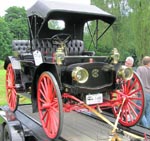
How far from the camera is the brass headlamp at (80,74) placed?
418 centimetres

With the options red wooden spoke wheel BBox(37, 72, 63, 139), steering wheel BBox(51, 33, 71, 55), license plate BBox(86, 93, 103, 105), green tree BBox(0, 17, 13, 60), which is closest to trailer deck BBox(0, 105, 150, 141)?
red wooden spoke wheel BBox(37, 72, 63, 139)

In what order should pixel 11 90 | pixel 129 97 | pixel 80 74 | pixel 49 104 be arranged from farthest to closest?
1. pixel 11 90
2. pixel 129 97
3. pixel 49 104
4. pixel 80 74

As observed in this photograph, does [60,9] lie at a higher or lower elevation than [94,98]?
higher

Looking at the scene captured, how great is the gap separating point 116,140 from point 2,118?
2.11 meters

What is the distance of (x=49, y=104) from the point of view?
4375 mm

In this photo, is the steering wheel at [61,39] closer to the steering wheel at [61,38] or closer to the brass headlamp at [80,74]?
the steering wheel at [61,38]

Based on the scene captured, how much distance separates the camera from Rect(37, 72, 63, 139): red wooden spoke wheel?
4047 mm

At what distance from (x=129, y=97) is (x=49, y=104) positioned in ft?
4.23

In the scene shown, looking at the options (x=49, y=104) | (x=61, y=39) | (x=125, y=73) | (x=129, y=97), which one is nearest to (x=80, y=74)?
(x=49, y=104)

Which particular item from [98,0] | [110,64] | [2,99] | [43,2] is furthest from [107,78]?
[98,0]

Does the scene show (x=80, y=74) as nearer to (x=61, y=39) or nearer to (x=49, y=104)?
(x=49, y=104)

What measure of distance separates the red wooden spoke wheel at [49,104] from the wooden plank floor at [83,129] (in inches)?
7.9

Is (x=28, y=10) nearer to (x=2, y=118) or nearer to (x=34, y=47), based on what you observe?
(x=34, y=47)

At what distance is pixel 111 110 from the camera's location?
5.46 meters
